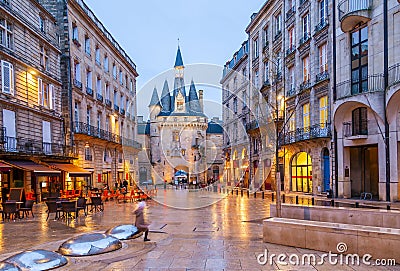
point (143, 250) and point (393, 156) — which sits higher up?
point (393, 156)

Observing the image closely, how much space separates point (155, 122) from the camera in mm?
82062

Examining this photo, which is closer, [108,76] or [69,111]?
[69,111]

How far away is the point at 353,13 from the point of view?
75.6 feet

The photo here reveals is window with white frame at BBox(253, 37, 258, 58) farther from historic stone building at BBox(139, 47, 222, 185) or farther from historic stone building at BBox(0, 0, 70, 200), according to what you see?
historic stone building at BBox(0, 0, 70, 200)

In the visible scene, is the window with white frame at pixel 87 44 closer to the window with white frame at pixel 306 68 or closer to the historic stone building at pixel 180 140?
the historic stone building at pixel 180 140

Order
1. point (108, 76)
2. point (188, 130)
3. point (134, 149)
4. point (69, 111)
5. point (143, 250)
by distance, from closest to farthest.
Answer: point (143, 250) → point (69, 111) → point (108, 76) → point (134, 149) → point (188, 130)

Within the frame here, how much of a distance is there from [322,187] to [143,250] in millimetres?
20933

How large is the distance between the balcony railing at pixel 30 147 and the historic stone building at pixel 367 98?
20064 millimetres

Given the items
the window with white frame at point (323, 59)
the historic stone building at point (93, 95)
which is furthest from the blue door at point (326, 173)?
the historic stone building at point (93, 95)

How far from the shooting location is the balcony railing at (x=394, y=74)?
2073 centimetres

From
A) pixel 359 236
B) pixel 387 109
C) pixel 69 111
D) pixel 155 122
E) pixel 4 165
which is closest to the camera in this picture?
pixel 359 236

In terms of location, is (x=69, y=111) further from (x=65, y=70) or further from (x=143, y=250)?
(x=143, y=250)

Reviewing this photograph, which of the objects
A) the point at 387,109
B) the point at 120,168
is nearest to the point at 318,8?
the point at 387,109

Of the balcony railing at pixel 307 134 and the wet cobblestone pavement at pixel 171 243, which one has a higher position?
the balcony railing at pixel 307 134
